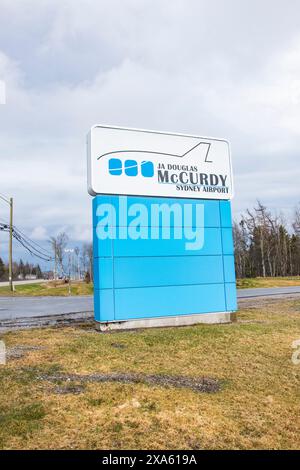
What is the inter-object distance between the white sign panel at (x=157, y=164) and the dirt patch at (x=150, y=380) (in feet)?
17.3

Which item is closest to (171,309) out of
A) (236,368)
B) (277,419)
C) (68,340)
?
(68,340)

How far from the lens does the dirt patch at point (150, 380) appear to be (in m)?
5.99

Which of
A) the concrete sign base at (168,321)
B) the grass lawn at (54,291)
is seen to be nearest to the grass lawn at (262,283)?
the grass lawn at (54,291)

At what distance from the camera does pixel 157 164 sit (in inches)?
433

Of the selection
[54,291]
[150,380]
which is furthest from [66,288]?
[150,380]

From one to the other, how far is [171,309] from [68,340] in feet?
10.5

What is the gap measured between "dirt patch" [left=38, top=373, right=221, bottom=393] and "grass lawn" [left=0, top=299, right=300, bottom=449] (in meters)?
0.02

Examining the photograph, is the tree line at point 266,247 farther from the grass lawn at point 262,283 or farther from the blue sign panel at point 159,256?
the blue sign panel at point 159,256

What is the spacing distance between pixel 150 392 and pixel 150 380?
1.84 ft

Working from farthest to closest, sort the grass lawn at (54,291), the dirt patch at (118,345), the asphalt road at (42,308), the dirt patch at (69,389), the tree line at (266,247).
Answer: the tree line at (266,247) → the grass lawn at (54,291) → the asphalt road at (42,308) → the dirt patch at (118,345) → the dirt patch at (69,389)

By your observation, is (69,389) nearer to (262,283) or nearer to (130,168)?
(130,168)

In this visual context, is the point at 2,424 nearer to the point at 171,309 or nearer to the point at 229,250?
the point at 171,309

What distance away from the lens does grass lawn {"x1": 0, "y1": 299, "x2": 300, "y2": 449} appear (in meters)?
4.27

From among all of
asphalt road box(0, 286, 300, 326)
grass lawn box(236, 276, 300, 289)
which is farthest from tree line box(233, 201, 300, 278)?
asphalt road box(0, 286, 300, 326)
